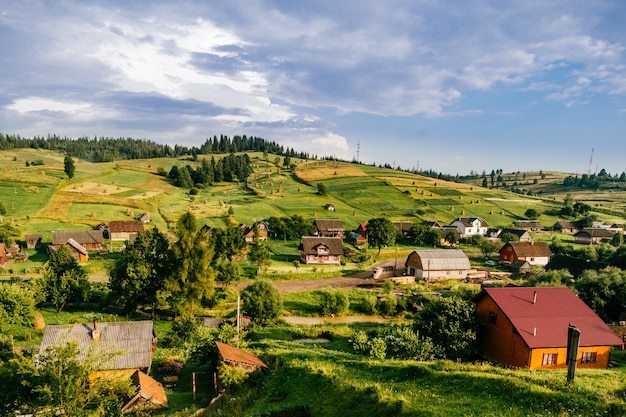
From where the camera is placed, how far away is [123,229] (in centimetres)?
8675

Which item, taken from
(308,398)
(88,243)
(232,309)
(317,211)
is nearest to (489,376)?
(308,398)

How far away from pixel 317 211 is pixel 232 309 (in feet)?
231

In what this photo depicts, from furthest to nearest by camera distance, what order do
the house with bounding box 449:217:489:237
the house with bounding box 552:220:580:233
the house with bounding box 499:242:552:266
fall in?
the house with bounding box 552:220:580:233 → the house with bounding box 449:217:489:237 → the house with bounding box 499:242:552:266

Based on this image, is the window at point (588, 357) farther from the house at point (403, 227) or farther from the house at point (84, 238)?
the house at point (84, 238)

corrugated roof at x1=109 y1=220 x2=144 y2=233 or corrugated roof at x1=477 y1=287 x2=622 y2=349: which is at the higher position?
corrugated roof at x1=477 y1=287 x2=622 y2=349

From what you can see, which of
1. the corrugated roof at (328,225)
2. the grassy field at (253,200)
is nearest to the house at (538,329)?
the grassy field at (253,200)

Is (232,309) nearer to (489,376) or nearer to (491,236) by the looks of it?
(489,376)

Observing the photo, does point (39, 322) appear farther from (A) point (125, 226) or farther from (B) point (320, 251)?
(B) point (320, 251)

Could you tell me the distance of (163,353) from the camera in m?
36.9

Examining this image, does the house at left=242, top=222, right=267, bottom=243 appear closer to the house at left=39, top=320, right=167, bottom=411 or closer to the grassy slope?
the house at left=39, top=320, right=167, bottom=411

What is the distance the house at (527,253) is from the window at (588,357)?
5667cm

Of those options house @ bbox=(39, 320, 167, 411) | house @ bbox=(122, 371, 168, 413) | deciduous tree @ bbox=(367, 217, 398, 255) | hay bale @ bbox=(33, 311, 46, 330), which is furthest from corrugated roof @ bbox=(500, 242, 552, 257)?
hay bale @ bbox=(33, 311, 46, 330)

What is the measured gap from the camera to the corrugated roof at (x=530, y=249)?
83500 mm

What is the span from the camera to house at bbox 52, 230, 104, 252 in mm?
75062
